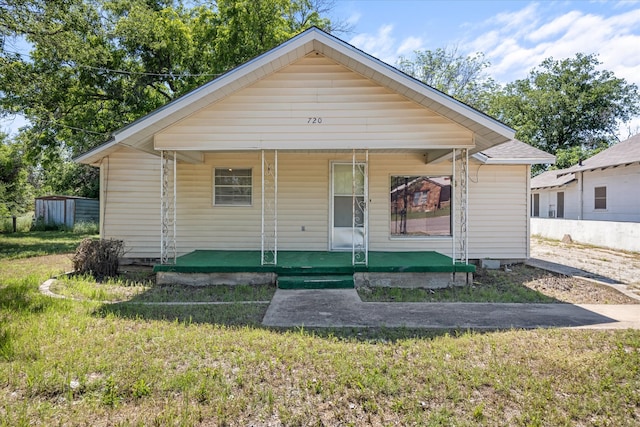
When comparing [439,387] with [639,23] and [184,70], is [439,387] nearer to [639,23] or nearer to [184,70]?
[184,70]

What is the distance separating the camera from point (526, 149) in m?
9.45

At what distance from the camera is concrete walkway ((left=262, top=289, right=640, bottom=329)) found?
189 inches

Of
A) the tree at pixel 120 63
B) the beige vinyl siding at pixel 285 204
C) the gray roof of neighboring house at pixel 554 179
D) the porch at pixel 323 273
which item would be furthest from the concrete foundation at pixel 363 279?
the gray roof of neighboring house at pixel 554 179

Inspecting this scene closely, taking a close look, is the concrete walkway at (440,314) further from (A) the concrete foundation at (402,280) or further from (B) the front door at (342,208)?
(B) the front door at (342,208)

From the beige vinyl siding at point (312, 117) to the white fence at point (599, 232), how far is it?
32.0 feet

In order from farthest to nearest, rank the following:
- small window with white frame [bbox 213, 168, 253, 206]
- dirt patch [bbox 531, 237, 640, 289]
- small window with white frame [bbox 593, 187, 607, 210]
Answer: small window with white frame [bbox 593, 187, 607, 210]
small window with white frame [bbox 213, 168, 253, 206]
dirt patch [bbox 531, 237, 640, 289]

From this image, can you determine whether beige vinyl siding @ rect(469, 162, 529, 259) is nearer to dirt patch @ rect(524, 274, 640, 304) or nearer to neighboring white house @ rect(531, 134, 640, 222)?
dirt patch @ rect(524, 274, 640, 304)

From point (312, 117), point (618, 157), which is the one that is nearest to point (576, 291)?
point (312, 117)

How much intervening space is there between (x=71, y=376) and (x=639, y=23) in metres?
24.7

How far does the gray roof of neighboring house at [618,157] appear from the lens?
1442 cm

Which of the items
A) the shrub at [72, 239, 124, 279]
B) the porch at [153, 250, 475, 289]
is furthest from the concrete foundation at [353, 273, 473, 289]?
the shrub at [72, 239, 124, 279]

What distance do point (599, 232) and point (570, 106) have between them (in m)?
26.0

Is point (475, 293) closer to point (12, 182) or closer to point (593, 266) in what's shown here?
point (593, 266)

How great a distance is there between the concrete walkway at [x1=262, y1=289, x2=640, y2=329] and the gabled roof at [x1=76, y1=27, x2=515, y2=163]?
10.6ft
